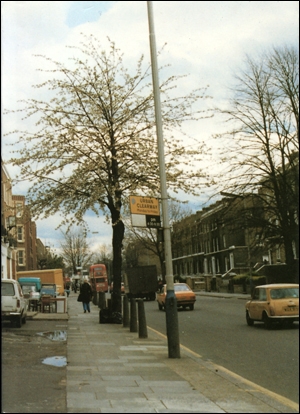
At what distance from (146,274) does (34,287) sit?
23045 mm

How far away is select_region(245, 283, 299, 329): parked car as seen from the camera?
5328 millimetres

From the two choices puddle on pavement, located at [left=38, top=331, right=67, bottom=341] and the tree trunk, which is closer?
puddle on pavement, located at [left=38, top=331, right=67, bottom=341]

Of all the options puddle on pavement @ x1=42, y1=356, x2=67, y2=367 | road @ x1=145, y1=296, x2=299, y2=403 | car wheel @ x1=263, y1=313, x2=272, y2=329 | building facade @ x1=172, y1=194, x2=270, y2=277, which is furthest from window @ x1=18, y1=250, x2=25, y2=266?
car wheel @ x1=263, y1=313, x2=272, y2=329

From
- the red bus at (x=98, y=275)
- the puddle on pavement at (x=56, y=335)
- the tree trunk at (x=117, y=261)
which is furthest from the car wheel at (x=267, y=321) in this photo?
the red bus at (x=98, y=275)

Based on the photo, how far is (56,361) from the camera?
1011 centimetres

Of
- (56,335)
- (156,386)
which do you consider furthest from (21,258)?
(156,386)

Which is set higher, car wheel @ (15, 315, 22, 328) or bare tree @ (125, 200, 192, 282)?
bare tree @ (125, 200, 192, 282)

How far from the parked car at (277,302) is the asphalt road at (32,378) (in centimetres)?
238

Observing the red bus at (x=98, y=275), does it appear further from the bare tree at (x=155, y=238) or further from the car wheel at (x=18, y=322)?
the bare tree at (x=155, y=238)

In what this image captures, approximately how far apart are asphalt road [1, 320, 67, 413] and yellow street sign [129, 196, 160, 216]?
3.06m

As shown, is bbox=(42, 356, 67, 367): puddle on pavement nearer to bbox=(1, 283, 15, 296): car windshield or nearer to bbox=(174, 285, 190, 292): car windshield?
bbox=(174, 285, 190, 292): car windshield

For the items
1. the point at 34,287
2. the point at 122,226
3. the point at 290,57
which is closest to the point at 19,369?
the point at 290,57

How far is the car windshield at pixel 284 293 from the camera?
5.34 metres

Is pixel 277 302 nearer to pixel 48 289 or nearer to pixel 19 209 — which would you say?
pixel 19 209
